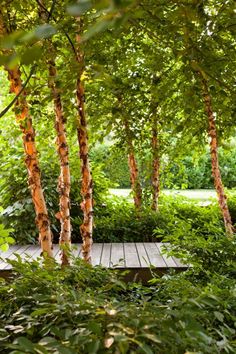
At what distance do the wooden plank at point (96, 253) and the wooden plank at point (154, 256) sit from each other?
602 mm

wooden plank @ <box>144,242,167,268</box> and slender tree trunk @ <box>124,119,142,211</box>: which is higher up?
slender tree trunk @ <box>124,119,142,211</box>

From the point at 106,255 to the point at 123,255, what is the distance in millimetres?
231

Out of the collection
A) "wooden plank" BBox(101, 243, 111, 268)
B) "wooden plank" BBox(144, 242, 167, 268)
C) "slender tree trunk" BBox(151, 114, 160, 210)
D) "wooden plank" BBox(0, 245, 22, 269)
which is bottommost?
"wooden plank" BBox(0, 245, 22, 269)

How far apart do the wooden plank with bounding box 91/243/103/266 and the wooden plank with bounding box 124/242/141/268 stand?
322 millimetres

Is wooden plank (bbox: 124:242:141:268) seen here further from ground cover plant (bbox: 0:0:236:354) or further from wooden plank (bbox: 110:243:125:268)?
ground cover plant (bbox: 0:0:236:354)

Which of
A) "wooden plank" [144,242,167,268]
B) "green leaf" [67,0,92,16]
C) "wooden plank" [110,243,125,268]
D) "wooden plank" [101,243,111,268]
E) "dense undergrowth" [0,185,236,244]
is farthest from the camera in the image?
"dense undergrowth" [0,185,236,244]

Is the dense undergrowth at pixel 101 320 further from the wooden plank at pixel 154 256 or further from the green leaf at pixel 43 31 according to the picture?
the wooden plank at pixel 154 256

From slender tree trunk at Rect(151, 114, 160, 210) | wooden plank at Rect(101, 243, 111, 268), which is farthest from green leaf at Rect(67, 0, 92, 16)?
slender tree trunk at Rect(151, 114, 160, 210)

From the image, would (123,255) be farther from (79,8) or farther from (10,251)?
(79,8)

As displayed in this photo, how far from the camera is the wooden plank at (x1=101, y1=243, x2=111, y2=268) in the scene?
499 centimetres

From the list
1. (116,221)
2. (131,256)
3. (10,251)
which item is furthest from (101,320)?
(116,221)

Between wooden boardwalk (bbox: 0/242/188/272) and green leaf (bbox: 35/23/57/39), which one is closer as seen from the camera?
green leaf (bbox: 35/23/57/39)

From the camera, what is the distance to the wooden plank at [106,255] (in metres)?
4.99

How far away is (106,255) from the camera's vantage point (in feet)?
17.9
